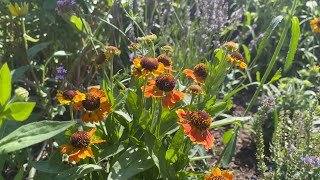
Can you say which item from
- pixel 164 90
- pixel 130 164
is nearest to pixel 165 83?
pixel 164 90

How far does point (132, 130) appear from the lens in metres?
1.39

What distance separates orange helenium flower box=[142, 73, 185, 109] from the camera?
1.22 m

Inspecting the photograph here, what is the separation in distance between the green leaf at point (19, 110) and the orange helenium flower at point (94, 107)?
12.0 inches

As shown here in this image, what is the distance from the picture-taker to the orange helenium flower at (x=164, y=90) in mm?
1217

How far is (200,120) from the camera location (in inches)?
46.9

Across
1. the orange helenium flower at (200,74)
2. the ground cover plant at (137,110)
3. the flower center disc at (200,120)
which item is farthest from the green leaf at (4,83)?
the orange helenium flower at (200,74)

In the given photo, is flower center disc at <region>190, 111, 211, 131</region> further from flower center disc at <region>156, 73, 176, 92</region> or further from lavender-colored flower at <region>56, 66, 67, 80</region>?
lavender-colored flower at <region>56, 66, 67, 80</region>

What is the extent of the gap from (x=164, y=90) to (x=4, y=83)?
1.42 ft

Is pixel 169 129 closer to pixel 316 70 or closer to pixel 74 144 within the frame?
pixel 74 144

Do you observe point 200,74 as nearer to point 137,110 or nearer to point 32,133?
point 137,110

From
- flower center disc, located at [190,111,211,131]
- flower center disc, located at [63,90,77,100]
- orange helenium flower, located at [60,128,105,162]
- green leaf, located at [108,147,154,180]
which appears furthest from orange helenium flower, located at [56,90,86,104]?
flower center disc, located at [190,111,211,131]

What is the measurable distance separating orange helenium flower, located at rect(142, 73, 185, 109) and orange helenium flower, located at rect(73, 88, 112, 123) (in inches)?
5.5

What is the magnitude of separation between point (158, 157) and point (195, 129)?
164 mm

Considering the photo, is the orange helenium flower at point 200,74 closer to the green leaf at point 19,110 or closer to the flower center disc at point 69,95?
the flower center disc at point 69,95
